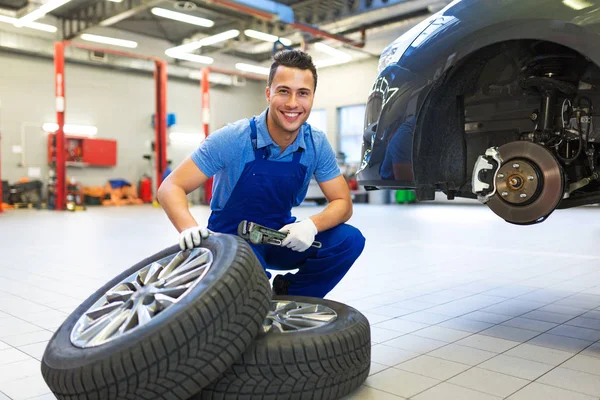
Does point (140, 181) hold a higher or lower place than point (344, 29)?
lower

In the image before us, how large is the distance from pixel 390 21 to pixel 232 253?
12128 millimetres

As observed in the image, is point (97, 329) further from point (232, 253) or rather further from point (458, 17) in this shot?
point (458, 17)

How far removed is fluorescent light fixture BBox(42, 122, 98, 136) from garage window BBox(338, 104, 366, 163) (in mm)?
7231

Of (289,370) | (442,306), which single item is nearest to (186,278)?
A: (289,370)

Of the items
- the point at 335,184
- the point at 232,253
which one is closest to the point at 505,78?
the point at 335,184

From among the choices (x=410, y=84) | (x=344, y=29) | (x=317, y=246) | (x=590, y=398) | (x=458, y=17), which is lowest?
(x=590, y=398)

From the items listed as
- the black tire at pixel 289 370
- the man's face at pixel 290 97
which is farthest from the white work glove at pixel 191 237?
the man's face at pixel 290 97

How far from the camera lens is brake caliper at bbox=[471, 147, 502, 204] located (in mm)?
2080

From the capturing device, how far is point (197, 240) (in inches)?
67.2

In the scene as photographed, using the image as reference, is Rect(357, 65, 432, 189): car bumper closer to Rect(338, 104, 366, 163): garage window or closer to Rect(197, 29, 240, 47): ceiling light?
Rect(197, 29, 240, 47): ceiling light

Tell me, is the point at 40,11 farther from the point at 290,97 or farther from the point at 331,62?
the point at 290,97

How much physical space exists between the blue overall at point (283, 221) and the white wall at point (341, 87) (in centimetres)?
1362

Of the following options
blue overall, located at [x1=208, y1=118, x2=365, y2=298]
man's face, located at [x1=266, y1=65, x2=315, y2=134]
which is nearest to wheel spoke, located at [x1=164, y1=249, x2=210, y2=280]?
blue overall, located at [x1=208, y1=118, x2=365, y2=298]

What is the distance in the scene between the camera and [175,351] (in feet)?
4.12
